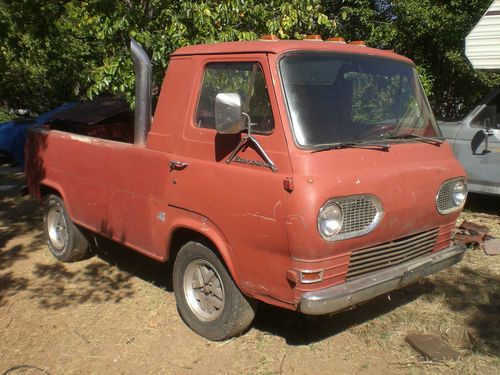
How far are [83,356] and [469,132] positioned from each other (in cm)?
546

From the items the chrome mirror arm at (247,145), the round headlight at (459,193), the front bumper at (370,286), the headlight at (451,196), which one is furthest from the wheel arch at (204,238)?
the round headlight at (459,193)

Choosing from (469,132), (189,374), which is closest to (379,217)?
(189,374)

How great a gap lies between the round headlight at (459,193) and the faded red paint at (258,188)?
9 centimetres

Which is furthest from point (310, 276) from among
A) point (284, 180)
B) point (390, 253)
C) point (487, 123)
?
point (487, 123)

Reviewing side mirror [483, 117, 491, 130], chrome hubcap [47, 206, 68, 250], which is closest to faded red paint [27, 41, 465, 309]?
chrome hubcap [47, 206, 68, 250]

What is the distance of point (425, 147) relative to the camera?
397 cm

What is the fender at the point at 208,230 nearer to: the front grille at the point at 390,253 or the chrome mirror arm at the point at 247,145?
the chrome mirror arm at the point at 247,145

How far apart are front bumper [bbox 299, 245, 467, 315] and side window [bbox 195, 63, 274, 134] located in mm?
1074

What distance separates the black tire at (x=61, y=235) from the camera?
225 inches

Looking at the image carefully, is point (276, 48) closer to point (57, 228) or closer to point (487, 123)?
point (57, 228)

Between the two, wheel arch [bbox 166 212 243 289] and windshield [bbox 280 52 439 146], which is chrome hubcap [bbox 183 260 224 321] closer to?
wheel arch [bbox 166 212 243 289]

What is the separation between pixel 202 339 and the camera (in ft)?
13.5

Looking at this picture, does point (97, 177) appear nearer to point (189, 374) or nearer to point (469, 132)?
point (189, 374)

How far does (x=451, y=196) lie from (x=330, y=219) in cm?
126
